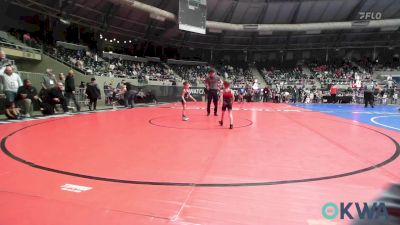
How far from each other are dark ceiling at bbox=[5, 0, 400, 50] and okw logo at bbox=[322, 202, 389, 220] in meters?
26.9

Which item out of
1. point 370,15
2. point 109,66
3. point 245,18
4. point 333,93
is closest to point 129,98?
point 109,66

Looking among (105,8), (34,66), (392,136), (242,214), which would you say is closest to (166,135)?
(242,214)

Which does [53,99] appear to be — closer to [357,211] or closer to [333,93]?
[357,211]

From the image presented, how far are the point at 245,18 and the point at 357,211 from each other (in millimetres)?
35343

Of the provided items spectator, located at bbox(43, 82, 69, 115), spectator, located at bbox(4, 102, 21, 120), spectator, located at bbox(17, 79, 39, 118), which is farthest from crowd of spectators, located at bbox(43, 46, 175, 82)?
spectator, located at bbox(4, 102, 21, 120)

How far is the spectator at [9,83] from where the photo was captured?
30.7 ft

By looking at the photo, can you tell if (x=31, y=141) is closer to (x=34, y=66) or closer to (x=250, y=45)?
(x=34, y=66)

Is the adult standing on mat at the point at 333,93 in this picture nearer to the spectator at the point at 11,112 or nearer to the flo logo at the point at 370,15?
the flo logo at the point at 370,15

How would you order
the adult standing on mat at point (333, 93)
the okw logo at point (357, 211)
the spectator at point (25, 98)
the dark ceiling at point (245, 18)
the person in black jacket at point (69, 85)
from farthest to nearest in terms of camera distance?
the dark ceiling at point (245, 18) → the adult standing on mat at point (333, 93) → the person in black jacket at point (69, 85) → the spectator at point (25, 98) → the okw logo at point (357, 211)

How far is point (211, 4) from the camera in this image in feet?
107

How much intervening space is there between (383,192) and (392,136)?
4916mm

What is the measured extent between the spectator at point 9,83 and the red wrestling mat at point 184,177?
140 inches

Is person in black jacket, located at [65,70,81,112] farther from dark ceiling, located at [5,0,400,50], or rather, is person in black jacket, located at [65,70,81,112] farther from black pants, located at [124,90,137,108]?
dark ceiling, located at [5,0,400,50]

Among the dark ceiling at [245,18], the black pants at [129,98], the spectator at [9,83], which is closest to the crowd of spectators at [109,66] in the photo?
the dark ceiling at [245,18]
